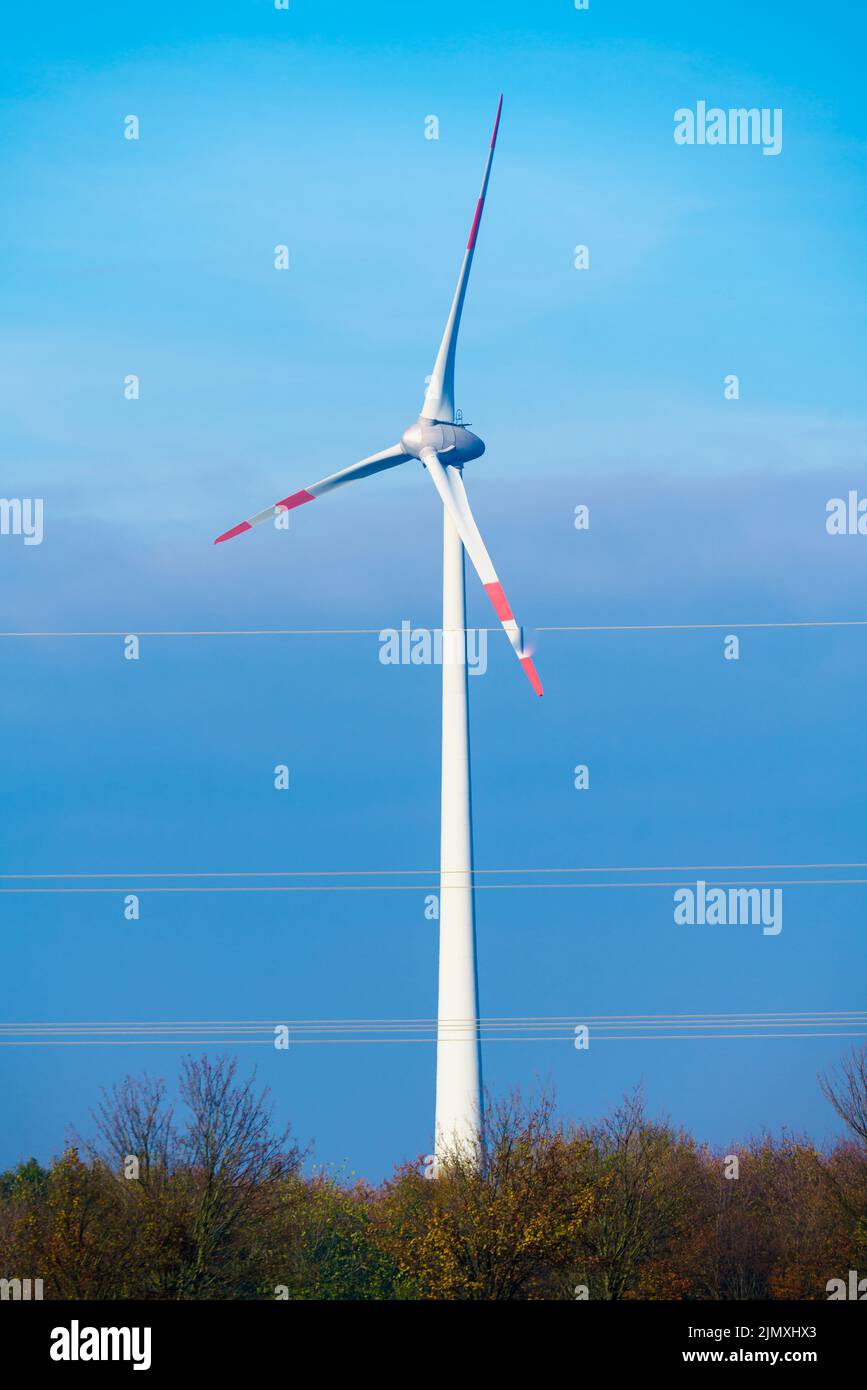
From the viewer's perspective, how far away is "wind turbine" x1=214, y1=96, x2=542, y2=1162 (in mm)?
78250

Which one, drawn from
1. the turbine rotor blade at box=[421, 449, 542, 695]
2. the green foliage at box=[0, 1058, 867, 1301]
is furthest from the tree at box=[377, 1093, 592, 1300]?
the turbine rotor blade at box=[421, 449, 542, 695]

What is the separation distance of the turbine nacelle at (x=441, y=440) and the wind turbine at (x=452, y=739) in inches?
1.7

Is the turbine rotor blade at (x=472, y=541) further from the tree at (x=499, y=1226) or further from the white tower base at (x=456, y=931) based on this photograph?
the tree at (x=499, y=1226)

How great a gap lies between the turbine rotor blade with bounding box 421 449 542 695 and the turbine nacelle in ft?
1.46

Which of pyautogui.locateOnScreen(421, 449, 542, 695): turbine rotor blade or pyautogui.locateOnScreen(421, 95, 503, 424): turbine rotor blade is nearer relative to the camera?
pyautogui.locateOnScreen(421, 449, 542, 695): turbine rotor blade

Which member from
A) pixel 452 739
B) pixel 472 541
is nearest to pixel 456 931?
pixel 452 739

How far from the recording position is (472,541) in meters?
73.6

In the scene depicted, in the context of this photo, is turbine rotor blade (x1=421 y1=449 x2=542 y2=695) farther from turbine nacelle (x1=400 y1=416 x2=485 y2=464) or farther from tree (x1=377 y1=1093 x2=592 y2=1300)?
tree (x1=377 y1=1093 x2=592 y2=1300)
